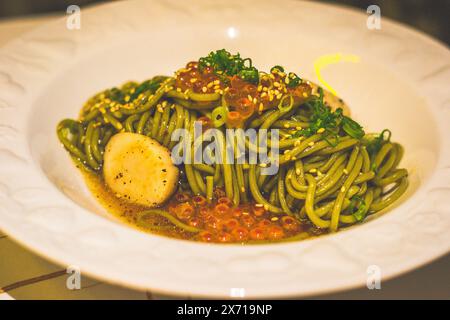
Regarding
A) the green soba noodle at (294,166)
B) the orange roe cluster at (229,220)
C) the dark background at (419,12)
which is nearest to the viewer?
the orange roe cluster at (229,220)

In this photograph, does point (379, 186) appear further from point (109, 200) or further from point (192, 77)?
point (109, 200)

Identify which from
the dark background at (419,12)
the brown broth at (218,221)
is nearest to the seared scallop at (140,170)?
the brown broth at (218,221)

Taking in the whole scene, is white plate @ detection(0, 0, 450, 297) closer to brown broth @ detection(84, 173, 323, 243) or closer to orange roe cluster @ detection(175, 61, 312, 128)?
brown broth @ detection(84, 173, 323, 243)

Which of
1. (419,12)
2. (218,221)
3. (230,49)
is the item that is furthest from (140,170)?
(419,12)

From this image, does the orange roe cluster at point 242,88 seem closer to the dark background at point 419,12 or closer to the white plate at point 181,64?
the white plate at point 181,64

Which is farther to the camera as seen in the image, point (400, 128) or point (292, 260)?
point (400, 128)

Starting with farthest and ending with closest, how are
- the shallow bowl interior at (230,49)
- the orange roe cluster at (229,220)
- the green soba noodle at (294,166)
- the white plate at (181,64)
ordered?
the shallow bowl interior at (230,49), the green soba noodle at (294,166), the orange roe cluster at (229,220), the white plate at (181,64)

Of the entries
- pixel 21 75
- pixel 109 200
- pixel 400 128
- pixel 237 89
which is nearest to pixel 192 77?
pixel 237 89
